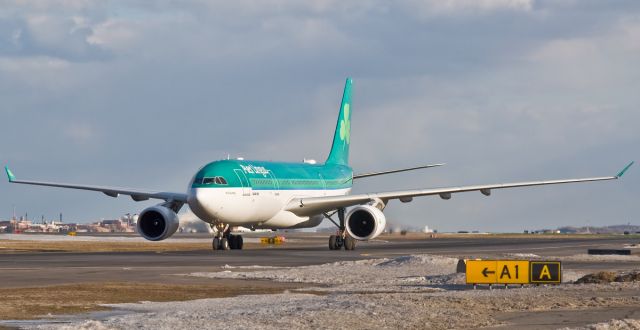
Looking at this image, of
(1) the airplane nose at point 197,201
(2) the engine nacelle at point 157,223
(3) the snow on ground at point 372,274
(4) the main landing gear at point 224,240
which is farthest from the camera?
(4) the main landing gear at point 224,240

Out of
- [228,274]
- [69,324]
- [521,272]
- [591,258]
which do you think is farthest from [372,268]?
[69,324]

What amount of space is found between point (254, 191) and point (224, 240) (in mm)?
3155

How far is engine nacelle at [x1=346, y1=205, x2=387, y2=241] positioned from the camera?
180ft

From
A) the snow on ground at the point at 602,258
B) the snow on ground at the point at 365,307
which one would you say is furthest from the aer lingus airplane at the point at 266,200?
the snow on ground at the point at 365,307

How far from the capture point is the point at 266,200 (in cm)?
5603

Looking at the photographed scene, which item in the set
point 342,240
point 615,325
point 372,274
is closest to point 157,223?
point 342,240

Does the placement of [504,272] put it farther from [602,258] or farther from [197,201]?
[197,201]

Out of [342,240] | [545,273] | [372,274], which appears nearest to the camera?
[545,273]

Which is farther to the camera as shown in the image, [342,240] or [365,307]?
[342,240]

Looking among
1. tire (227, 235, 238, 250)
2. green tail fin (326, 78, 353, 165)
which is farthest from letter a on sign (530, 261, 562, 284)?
green tail fin (326, 78, 353, 165)

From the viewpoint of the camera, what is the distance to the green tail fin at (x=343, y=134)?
7244 centimetres

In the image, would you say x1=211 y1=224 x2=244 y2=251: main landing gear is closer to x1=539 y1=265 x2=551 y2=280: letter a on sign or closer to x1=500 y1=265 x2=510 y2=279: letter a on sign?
x1=500 y1=265 x2=510 y2=279: letter a on sign

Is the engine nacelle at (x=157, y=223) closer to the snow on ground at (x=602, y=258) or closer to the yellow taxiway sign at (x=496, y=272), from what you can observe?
the snow on ground at (x=602, y=258)

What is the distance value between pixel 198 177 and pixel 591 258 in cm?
1821
